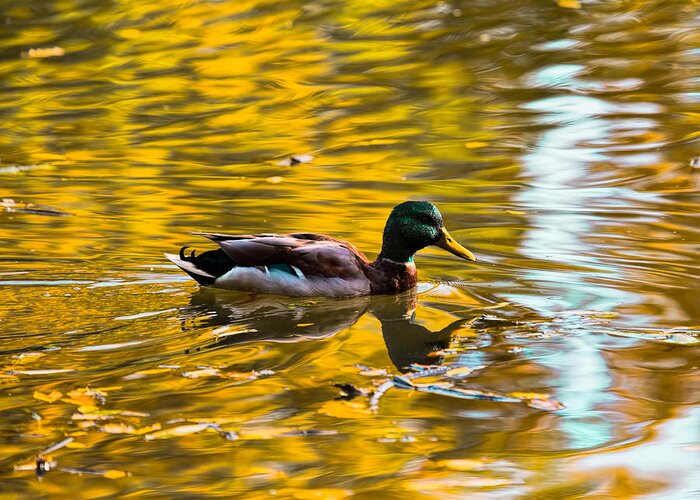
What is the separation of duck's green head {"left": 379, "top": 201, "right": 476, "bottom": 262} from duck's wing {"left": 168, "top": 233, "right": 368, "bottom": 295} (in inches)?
15.9

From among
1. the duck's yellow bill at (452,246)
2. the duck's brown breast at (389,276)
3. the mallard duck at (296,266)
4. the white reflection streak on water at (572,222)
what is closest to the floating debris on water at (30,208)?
the mallard duck at (296,266)

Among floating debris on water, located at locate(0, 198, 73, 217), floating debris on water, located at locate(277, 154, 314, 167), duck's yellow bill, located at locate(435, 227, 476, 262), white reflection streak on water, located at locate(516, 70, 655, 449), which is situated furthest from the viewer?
floating debris on water, located at locate(277, 154, 314, 167)

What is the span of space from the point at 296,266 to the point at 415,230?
3.15ft

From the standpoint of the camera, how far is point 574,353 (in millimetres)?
7137

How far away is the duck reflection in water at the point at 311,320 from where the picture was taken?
24.4 ft

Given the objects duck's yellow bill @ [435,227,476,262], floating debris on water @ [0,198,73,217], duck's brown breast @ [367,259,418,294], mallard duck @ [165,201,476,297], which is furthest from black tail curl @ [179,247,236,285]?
floating debris on water @ [0,198,73,217]

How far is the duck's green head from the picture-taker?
350 inches

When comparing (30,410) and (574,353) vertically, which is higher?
(30,410)

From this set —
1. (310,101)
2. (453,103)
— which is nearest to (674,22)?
(453,103)

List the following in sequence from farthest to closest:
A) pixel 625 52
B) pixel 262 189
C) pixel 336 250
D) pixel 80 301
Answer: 1. pixel 625 52
2. pixel 262 189
3. pixel 336 250
4. pixel 80 301

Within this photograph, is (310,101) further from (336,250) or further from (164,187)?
(336,250)

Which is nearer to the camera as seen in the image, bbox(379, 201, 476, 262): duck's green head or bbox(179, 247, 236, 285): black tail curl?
bbox(179, 247, 236, 285): black tail curl

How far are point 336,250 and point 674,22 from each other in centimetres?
1138

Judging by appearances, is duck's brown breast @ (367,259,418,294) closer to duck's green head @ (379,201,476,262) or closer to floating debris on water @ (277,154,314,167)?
duck's green head @ (379,201,476,262)
